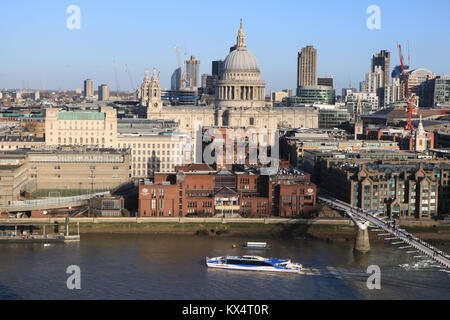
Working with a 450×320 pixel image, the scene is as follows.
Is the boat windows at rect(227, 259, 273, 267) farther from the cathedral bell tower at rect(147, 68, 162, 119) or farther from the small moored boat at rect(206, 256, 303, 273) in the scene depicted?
the cathedral bell tower at rect(147, 68, 162, 119)

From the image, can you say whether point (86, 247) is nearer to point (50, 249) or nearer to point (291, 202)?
point (50, 249)

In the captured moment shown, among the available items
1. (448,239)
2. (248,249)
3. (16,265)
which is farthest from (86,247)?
(448,239)

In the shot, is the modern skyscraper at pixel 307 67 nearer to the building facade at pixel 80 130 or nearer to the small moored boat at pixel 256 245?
the building facade at pixel 80 130

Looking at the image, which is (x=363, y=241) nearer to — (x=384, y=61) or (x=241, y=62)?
(x=241, y=62)

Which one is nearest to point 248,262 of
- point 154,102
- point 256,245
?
point 256,245

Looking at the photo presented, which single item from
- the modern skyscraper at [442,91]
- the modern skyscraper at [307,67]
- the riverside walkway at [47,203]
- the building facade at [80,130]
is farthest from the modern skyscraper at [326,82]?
the riverside walkway at [47,203]

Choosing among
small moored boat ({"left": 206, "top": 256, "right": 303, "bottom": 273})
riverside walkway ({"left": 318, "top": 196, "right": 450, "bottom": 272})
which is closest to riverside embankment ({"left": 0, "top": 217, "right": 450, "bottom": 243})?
riverside walkway ({"left": 318, "top": 196, "right": 450, "bottom": 272})
